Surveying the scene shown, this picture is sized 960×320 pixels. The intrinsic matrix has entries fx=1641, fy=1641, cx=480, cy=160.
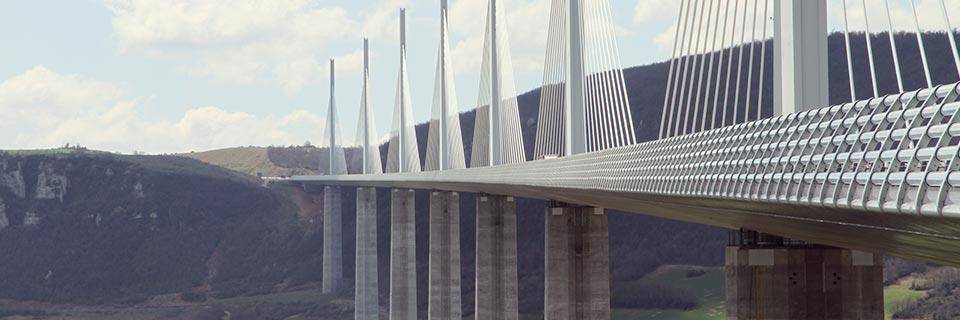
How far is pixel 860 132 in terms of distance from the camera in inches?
539

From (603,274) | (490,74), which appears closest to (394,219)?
(490,74)

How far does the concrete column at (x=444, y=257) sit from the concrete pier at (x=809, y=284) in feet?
152

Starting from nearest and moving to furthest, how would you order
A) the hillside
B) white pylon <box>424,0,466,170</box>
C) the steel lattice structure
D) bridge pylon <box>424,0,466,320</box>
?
1. the steel lattice structure
2. white pylon <box>424,0,466,170</box>
3. bridge pylon <box>424,0,466,320</box>
4. the hillside

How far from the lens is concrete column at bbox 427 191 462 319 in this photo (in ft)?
245

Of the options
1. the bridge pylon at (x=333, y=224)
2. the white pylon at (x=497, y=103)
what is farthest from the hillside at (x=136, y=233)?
the white pylon at (x=497, y=103)

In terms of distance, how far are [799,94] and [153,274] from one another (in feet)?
373

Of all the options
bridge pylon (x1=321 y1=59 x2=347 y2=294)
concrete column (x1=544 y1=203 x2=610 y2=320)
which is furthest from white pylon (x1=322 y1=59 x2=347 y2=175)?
concrete column (x1=544 y1=203 x2=610 y2=320)

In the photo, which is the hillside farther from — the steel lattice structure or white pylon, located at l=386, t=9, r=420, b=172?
the steel lattice structure

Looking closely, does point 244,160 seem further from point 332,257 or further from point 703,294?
point 703,294

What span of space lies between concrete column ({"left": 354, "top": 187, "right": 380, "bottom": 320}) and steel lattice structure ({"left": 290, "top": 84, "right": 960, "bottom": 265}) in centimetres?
7345

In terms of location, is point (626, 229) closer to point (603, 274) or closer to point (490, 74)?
point (490, 74)

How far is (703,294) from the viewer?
311 ft

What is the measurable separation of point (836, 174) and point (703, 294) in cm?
8209

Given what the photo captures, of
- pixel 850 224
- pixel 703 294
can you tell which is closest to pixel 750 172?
pixel 850 224
